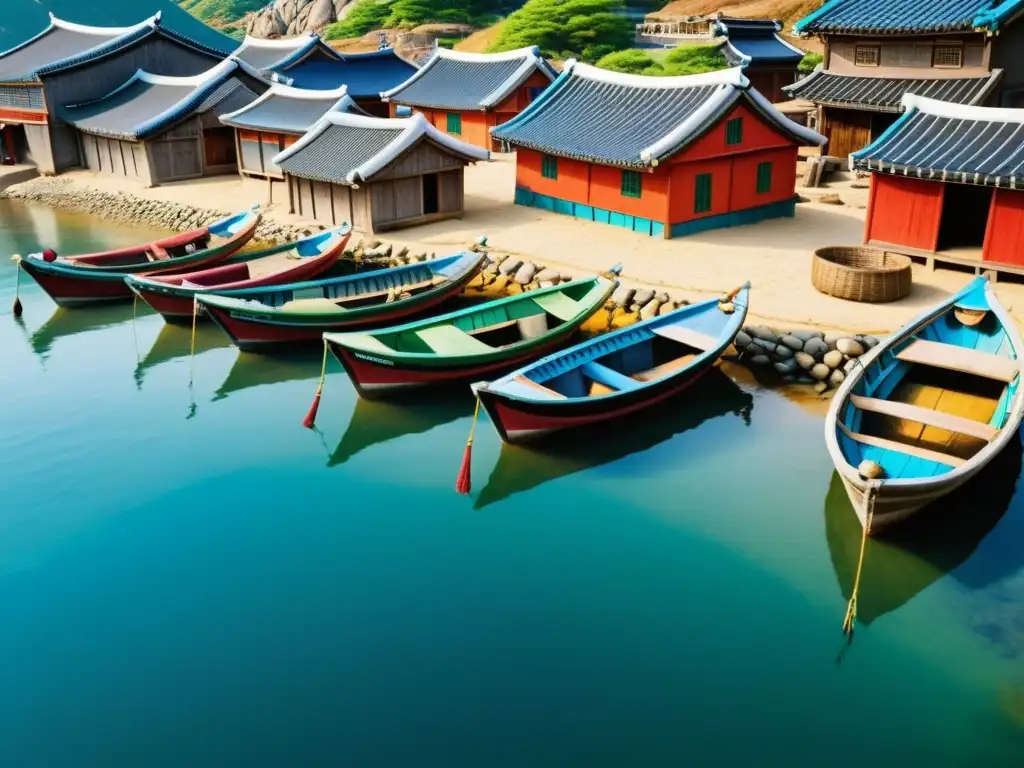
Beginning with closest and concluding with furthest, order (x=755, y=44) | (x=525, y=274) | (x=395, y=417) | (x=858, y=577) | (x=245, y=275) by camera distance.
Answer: (x=858, y=577) < (x=395, y=417) < (x=245, y=275) < (x=525, y=274) < (x=755, y=44)

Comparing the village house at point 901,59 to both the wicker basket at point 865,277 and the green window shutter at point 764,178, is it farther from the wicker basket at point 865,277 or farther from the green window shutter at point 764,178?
the wicker basket at point 865,277

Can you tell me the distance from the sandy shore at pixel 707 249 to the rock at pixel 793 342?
0.90m

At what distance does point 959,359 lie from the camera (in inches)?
667

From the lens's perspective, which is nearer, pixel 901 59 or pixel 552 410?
pixel 552 410

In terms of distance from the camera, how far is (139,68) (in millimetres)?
43344

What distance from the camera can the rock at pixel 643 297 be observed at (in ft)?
74.9

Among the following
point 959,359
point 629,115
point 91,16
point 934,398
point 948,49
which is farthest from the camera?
point 91,16

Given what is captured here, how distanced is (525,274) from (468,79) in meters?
21.7

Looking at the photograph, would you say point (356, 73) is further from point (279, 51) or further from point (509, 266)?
point (509, 266)

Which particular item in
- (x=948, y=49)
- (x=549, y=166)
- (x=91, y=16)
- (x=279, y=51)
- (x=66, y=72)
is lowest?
(x=549, y=166)

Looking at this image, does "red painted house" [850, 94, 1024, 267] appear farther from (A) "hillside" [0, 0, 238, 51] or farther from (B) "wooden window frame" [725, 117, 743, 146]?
(A) "hillside" [0, 0, 238, 51]

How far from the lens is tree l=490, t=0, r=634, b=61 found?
219 ft

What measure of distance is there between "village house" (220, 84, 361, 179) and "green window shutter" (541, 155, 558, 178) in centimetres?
834

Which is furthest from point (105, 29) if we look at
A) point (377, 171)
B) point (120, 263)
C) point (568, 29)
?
point (568, 29)
